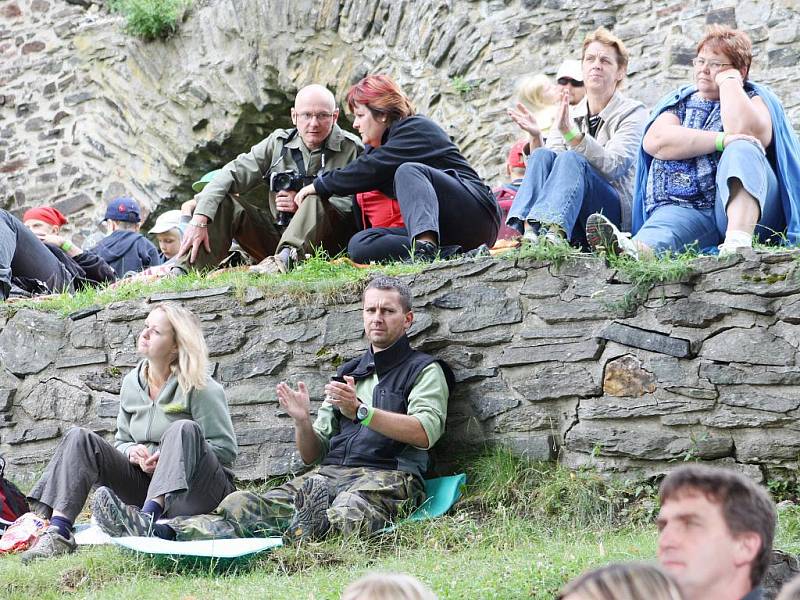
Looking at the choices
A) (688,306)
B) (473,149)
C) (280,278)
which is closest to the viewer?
(688,306)

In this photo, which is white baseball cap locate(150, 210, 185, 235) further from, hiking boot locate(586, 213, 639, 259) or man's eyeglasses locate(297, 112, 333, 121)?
hiking boot locate(586, 213, 639, 259)

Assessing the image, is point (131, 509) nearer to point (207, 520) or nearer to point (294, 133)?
point (207, 520)

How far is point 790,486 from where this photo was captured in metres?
4.50

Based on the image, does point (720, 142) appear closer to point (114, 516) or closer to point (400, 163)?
point (400, 163)

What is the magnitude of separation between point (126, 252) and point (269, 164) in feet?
6.62

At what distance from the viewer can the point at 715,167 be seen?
17.1ft

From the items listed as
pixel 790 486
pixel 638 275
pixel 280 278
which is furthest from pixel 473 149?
pixel 790 486

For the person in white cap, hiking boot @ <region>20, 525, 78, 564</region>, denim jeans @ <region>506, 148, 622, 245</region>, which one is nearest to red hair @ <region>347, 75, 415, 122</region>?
denim jeans @ <region>506, 148, 622, 245</region>

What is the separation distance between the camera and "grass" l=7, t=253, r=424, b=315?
18.7 feet

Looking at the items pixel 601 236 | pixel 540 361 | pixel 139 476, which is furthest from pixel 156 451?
pixel 601 236

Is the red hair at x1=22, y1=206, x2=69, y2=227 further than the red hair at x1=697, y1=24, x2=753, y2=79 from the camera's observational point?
Yes

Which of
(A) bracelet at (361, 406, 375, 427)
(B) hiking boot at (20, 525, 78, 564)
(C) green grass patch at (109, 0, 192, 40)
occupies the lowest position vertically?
(B) hiking boot at (20, 525, 78, 564)

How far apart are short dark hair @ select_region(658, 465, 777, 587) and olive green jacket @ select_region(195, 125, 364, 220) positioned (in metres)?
3.96

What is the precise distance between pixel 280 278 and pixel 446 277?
0.94m
